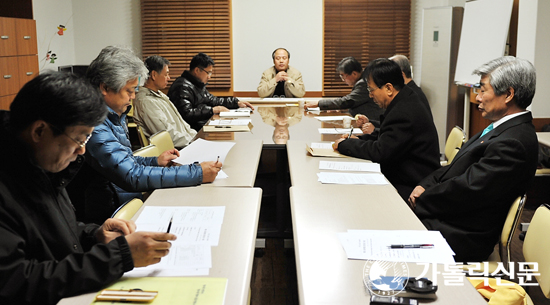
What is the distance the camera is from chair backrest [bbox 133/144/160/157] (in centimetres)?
276

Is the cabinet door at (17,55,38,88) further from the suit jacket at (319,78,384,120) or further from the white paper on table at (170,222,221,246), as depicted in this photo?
the white paper on table at (170,222,221,246)

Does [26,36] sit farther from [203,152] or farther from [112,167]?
[112,167]

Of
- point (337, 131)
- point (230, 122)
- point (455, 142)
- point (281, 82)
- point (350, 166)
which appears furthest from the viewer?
point (281, 82)

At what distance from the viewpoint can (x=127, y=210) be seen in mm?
1979

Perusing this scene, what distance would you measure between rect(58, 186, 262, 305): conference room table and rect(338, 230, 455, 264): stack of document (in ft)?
1.09

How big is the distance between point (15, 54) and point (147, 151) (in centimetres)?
339

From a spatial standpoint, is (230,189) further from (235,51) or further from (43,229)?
(235,51)

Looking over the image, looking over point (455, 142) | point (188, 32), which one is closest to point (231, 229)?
point (455, 142)

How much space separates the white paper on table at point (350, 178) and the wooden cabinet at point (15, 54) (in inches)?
148

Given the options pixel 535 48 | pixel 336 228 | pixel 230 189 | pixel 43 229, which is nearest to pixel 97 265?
pixel 43 229

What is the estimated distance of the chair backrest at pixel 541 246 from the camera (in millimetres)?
1746

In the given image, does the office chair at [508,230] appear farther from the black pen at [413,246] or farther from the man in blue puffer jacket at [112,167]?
the man in blue puffer jacket at [112,167]

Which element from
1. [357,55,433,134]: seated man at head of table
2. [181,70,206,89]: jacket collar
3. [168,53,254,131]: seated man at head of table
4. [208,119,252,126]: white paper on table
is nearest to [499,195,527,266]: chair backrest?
[357,55,433,134]: seated man at head of table

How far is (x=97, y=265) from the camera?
1331 millimetres
